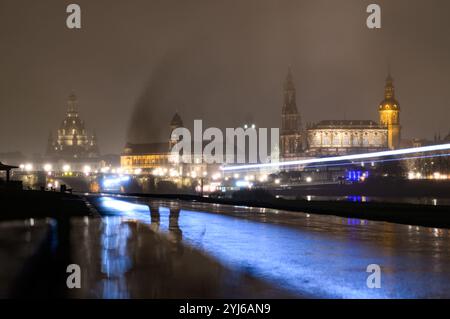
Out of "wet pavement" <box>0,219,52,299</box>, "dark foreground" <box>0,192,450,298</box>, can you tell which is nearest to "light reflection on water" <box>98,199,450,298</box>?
"dark foreground" <box>0,192,450,298</box>

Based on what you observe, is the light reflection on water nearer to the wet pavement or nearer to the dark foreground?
the dark foreground

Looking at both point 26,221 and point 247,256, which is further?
point 26,221

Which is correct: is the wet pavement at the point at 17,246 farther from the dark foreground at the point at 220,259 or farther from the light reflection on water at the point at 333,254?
the light reflection on water at the point at 333,254

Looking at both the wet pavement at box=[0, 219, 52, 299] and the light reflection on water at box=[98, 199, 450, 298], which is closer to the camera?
the light reflection on water at box=[98, 199, 450, 298]

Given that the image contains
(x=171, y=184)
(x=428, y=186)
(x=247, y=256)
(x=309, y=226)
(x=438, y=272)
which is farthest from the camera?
(x=171, y=184)

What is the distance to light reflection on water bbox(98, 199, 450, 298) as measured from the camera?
Result: 1498 cm

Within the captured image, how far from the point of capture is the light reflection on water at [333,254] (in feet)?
49.1

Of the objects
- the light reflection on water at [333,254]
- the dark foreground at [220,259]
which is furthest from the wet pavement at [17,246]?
the light reflection on water at [333,254]

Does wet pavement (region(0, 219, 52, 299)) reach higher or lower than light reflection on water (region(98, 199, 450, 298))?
higher

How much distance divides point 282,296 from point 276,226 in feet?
63.2
